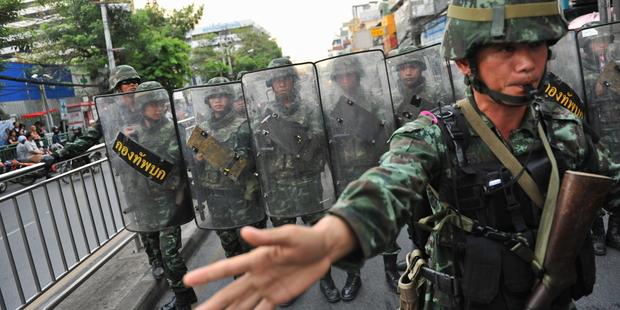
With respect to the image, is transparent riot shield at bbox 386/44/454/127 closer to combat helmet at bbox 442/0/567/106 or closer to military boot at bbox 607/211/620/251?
military boot at bbox 607/211/620/251

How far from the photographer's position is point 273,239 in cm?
83

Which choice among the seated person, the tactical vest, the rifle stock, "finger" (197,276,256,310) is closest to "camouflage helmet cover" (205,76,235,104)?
the tactical vest

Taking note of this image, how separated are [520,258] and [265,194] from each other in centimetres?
243

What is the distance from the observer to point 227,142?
357 cm

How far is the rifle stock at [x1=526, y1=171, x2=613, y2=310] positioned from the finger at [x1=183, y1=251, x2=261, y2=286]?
875 mm

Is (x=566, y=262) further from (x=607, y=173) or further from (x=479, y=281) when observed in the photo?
(x=607, y=173)

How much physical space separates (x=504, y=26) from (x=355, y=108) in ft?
7.46

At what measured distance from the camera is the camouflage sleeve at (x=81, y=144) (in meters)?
4.19

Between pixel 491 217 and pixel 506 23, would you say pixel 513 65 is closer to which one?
pixel 506 23

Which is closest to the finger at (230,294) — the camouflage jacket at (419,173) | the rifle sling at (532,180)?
the camouflage jacket at (419,173)

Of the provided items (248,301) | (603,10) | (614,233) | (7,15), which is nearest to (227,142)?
(248,301)

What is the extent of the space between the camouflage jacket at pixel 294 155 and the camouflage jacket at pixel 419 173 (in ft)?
6.60

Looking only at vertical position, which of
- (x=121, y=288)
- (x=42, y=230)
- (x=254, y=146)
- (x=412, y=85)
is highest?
(x=412, y=85)

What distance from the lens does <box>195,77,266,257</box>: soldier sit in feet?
11.7
